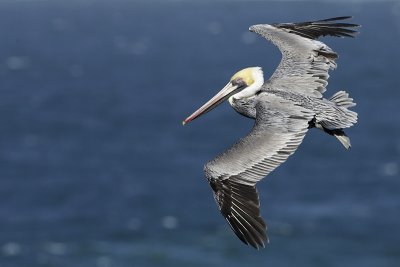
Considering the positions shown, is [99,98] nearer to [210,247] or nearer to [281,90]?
[210,247]

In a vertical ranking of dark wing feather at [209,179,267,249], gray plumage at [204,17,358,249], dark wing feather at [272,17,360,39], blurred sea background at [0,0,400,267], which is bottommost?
dark wing feather at [209,179,267,249]

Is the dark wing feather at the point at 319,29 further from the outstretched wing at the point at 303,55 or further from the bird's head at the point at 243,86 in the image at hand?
the bird's head at the point at 243,86

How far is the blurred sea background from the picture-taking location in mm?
49562

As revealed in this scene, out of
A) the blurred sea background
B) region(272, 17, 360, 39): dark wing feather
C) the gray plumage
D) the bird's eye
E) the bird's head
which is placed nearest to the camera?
the gray plumage

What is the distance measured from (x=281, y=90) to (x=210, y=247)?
33954 millimetres

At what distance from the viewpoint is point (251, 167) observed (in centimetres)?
1394

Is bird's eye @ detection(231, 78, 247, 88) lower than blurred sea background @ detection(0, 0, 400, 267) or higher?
lower

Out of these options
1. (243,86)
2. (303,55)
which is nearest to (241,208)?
(243,86)

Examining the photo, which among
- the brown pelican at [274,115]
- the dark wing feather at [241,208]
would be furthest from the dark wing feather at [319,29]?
the dark wing feather at [241,208]

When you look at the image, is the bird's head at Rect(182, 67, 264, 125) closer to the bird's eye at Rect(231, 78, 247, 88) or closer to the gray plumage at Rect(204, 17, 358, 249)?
the bird's eye at Rect(231, 78, 247, 88)

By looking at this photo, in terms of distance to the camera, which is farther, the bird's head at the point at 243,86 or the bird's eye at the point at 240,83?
the bird's eye at the point at 240,83

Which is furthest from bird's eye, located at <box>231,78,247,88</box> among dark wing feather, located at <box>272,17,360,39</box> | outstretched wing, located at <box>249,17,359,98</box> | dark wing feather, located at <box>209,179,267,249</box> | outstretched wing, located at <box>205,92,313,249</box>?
dark wing feather, located at <box>209,179,267,249</box>

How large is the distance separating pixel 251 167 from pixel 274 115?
1.15 metres

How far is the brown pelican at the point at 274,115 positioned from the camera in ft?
45.2
